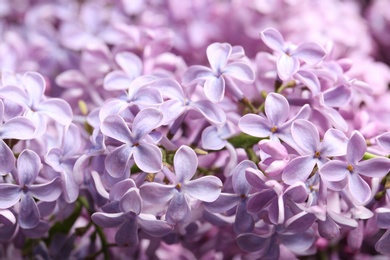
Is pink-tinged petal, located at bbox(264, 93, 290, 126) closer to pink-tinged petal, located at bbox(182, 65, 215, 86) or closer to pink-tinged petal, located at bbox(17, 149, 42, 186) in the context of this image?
pink-tinged petal, located at bbox(182, 65, 215, 86)

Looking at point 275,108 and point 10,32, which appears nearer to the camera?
point 275,108

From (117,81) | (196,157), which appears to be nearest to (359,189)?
(196,157)

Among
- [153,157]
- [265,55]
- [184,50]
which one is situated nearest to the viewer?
[153,157]

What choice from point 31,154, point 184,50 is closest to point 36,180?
point 31,154

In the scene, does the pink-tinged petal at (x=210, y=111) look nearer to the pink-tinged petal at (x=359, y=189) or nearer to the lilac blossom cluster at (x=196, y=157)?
the lilac blossom cluster at (x=196, y=157)

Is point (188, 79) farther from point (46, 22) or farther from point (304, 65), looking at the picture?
point (46, 22)

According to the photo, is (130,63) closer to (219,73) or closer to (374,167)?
(219,73)
